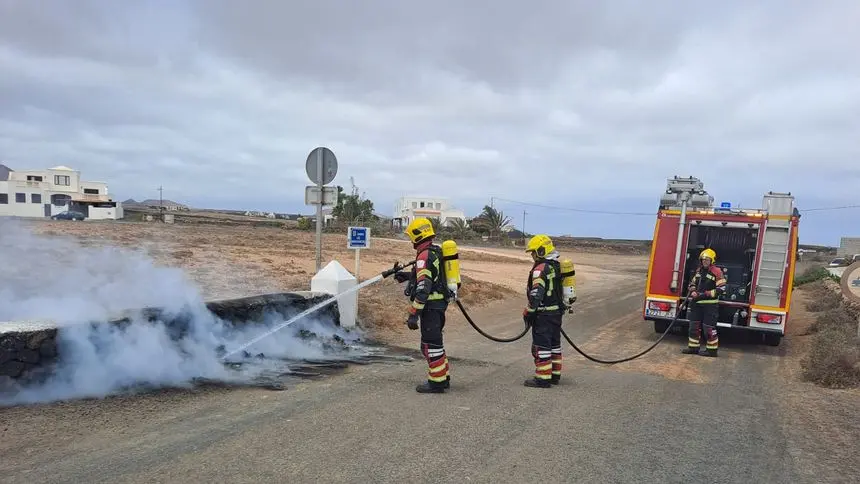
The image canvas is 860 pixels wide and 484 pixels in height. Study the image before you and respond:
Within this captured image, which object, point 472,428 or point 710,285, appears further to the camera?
point 710,285

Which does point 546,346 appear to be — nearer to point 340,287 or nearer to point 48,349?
point 340,287

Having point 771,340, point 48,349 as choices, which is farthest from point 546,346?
point 771,340

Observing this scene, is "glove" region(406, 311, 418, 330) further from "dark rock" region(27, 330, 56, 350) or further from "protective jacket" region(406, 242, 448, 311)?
"dark rock" region(27, 330, 56, 350)

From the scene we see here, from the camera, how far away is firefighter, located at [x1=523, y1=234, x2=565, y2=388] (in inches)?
258

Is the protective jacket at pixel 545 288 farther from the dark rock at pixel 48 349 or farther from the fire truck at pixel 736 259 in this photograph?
the dark rock at pixel 48 349

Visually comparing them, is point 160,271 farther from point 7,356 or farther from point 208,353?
point 7,356

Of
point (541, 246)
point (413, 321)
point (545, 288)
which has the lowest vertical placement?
point (413, 321)

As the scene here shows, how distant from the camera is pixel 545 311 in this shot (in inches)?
264

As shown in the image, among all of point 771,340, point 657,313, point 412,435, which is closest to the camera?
point 412,435

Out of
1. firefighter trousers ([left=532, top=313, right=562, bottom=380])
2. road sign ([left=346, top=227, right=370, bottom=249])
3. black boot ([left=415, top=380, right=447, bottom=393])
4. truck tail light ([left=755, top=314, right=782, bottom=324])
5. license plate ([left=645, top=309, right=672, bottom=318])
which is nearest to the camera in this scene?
black boot ([left=415, top=380, right=447, bottom=393])

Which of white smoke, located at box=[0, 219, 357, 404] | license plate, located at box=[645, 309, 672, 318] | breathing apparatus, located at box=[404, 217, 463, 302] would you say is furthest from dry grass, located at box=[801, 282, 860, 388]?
white smoke, located at box=[0, 219, 357, 404]

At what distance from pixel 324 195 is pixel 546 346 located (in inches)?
170

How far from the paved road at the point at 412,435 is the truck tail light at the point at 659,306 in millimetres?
3421

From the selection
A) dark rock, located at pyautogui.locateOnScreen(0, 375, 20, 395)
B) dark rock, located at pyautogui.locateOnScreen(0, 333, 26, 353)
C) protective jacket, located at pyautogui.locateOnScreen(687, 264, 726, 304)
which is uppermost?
protective jacket, located at pyautogui.locateOnScreen(687, 264, 726, 304)
